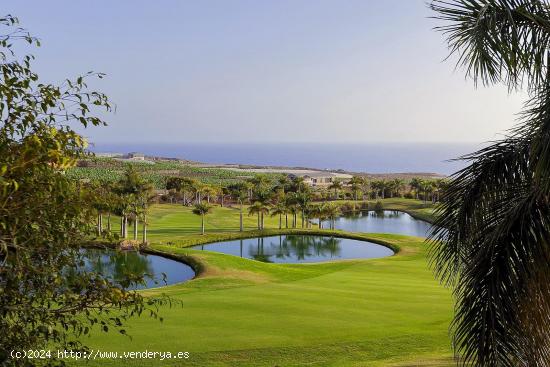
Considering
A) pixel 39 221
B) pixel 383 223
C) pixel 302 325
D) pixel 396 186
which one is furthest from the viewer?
pixel 396 186

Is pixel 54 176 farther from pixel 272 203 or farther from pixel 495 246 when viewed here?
pixel 272 203

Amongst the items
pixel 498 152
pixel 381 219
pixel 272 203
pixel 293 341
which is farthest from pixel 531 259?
pixel 381 219

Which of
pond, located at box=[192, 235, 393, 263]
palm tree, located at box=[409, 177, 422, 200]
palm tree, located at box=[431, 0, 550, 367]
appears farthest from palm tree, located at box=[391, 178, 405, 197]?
palm tree, located at box=[431, 0, 550, 367]

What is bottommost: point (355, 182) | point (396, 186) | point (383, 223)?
point (383, 223)

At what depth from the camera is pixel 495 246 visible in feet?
18.2

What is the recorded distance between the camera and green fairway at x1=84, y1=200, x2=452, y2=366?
1103 centimetres

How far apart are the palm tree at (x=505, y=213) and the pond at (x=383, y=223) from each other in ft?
166

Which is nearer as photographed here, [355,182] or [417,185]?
[355,182]

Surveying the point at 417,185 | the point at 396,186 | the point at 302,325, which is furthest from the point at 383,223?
the point at 302,325

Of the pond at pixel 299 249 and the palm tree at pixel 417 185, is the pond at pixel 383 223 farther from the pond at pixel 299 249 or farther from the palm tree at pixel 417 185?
the pond at pixel 299 249

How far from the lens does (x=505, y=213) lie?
594cm

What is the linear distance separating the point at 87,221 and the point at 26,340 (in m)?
1.22

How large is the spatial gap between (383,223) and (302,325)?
54.5m

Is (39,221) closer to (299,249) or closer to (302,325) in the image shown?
(302,325)
